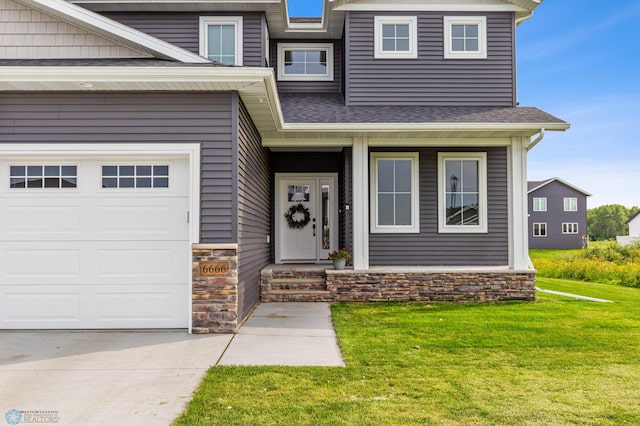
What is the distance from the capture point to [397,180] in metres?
8.99

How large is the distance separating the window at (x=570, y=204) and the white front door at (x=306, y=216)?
31.0 metres

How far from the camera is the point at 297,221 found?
10172 mm

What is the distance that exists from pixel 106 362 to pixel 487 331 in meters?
4.30

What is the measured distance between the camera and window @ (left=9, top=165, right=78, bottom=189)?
5684 millimetres

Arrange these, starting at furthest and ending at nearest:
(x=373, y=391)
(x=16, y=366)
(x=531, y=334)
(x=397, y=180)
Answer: (x=397, y=180)
(x=531, y=334)
(x=16, y=366)
(x=373, y=391)

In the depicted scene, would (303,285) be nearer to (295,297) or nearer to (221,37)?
(295,297)

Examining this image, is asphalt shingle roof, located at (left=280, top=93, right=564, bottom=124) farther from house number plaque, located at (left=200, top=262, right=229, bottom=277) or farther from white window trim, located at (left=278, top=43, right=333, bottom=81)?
house number plaque, located at (left=200, top=262, right=229, bottom=277)

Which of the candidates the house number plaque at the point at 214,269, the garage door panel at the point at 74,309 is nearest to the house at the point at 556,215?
the house number plaque at the point at 214,269

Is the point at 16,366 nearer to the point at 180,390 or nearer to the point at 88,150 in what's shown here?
the point at 180,390

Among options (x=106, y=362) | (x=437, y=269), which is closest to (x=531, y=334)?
(x=437, y=269)

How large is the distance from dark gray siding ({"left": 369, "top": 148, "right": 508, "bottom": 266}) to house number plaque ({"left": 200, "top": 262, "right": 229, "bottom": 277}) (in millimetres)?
3970

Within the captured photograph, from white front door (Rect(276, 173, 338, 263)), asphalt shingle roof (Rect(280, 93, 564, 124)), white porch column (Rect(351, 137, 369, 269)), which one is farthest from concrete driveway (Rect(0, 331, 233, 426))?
white front door (Rect(276, 173, 338, 263))

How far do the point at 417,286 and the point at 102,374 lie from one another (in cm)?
551

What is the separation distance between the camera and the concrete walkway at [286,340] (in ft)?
14.6
